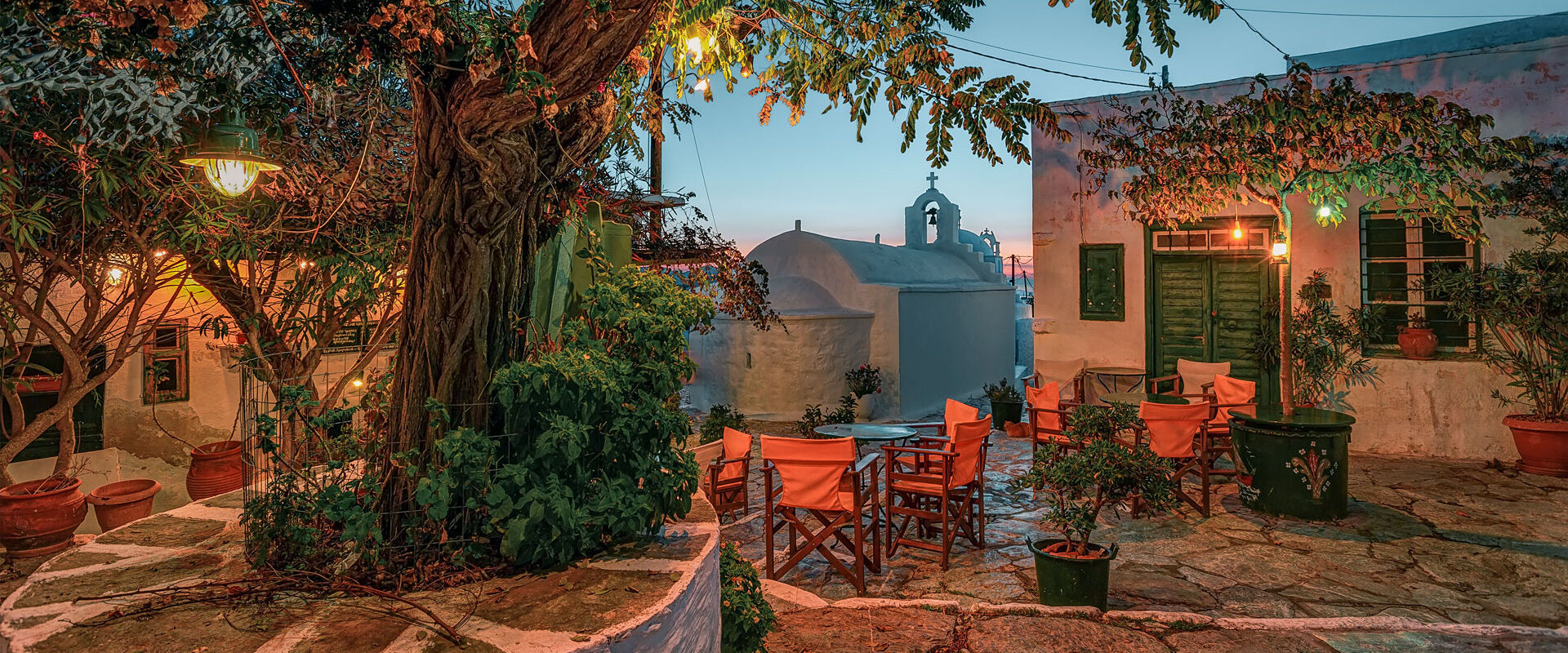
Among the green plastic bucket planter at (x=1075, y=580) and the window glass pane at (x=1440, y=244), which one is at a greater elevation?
the window glass pane at (x=1440, y=244)

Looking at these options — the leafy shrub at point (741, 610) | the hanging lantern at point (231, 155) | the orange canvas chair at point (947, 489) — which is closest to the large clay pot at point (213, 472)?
the hanging lantern at point (231, 155)

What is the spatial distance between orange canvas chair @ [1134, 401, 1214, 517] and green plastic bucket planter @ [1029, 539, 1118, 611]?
2.19m

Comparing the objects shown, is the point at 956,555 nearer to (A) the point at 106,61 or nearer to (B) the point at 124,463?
(A) the point at 106,61

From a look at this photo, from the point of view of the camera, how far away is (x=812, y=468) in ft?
16.2

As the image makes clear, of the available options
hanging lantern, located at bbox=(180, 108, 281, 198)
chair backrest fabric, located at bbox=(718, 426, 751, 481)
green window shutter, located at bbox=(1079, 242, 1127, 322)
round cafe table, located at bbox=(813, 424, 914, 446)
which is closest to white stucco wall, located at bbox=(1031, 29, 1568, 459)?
green window shutter, located at bbox=(1079, 242, 1127, 322)

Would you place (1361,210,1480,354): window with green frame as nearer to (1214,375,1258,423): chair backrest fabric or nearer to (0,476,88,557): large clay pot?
(1214,375,1258,423): chair backrest fabric

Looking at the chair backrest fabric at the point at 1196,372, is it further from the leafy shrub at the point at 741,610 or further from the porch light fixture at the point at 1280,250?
the leafy shrub at the point at 741,610

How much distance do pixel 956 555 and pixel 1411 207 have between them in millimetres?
5415

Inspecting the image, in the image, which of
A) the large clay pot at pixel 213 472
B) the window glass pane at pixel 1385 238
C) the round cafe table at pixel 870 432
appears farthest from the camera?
the window glass pane at pixel 1385 238

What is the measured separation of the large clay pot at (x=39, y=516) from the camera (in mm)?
5020

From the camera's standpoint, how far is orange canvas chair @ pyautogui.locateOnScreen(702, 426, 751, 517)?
6141mm

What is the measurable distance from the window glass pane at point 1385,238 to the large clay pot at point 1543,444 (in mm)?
2039

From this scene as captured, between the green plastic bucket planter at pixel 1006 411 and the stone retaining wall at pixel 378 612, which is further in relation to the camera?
the green plastic bucket planter at pixel 1006 411

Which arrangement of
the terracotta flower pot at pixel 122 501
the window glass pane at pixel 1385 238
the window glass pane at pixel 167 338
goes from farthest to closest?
the window glass pane at pixel 1385 238, the window glass pane at pixel 167 338, the terracotta flower pot at pixel 122 501
